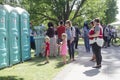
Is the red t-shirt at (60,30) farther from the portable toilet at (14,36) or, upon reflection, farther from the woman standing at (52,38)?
the portable toilet at (14,36)

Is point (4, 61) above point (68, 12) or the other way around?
the other way around

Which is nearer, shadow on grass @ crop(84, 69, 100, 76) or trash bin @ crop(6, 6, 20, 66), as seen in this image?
shadow on grass @ crop(84, 69, 100, 76)

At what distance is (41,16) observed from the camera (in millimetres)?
50781

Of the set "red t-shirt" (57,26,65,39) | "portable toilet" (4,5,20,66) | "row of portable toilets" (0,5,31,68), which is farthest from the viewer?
"red t-shirt" (57,26,65,39)

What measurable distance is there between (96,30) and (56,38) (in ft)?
19.7

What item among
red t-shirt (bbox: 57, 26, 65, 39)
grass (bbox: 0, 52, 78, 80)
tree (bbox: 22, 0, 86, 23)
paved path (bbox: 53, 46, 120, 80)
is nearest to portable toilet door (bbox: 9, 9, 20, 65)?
grass (bbox: 0, 52, 78, 80)

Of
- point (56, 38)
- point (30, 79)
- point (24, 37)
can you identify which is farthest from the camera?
point (56, 38)

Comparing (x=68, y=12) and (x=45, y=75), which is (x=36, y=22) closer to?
(x=68, y=12)

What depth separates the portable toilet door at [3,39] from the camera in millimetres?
14320

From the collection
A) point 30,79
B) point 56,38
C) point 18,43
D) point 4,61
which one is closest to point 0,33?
point 4,61

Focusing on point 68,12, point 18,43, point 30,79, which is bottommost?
point 30,79

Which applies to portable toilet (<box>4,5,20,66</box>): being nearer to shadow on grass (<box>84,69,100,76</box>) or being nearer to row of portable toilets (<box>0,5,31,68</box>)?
row of portable toilets (<box>0,5,31,68</box>)

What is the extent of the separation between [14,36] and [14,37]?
4 centimetres

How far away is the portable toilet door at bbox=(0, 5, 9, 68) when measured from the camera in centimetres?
1432
